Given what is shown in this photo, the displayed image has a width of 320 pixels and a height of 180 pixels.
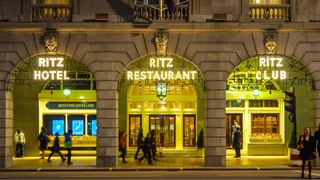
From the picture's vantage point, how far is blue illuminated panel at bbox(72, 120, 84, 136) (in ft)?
128

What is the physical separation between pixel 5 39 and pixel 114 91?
5675 mm

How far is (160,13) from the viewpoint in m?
31.6

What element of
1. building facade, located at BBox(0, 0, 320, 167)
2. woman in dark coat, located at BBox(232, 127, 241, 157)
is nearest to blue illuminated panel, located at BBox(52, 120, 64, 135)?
building facade, located at BBox(0, 0, 320, 167)

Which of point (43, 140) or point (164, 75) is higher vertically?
point (164, 75)

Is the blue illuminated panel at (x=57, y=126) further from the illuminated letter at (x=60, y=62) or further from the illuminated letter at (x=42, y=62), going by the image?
the illuminated letter at (x=60, y=62)

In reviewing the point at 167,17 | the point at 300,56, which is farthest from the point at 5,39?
the point at 300,56

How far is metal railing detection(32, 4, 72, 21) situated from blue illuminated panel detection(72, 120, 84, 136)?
29.1 ft

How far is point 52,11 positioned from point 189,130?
11.8 m

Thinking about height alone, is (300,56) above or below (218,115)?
above

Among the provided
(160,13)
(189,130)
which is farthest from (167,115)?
(160,13)

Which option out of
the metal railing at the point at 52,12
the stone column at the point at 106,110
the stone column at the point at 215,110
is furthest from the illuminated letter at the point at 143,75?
the metal railing at the point at 52,12

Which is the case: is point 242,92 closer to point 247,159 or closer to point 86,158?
point 247,159

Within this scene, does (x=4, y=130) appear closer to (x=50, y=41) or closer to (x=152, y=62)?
(x=50, y=41)

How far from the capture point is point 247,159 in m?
36.0
